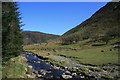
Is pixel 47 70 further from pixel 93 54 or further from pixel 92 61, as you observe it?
pixel 93 54

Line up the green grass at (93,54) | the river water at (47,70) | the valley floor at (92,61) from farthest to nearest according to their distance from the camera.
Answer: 1. the green grass at (93,54)
2. the valley floor at (92,61)
3. the river water at (47,70)

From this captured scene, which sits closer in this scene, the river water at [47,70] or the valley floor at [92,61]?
the river water at [47,70]

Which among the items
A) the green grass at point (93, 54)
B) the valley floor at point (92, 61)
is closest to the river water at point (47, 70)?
the valley floor at point (92, 61)

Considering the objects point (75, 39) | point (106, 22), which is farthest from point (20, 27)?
point (106, 22)

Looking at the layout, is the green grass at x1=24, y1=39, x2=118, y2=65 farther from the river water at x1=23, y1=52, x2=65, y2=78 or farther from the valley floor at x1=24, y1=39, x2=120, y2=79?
the river water at x1=23, y1=52, x2=65, y2=78

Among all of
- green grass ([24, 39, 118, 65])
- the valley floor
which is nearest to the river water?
the valley floor

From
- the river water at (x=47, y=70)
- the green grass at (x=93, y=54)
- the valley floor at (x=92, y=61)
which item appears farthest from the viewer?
the green grass at (x=93, y=54)

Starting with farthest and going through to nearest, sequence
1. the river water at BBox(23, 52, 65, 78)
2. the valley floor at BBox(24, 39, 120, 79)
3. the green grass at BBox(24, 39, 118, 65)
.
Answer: the green grass at BBox(24, 39, 118, 65)
the valley floor at BBox(24, 39, 120, 79)
the river water at BBox(23, 52, 65, 78)

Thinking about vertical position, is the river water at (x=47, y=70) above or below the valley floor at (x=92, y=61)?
below

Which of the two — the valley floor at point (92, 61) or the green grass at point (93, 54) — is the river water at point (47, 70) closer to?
the valley floor at point (92, 61)

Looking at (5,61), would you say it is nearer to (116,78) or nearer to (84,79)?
→ (84,79)

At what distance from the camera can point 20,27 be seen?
38250mm

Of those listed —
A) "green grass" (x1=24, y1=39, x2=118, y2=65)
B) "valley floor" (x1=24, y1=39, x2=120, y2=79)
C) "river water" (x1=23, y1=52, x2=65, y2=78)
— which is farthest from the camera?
"green grass" (x1=24, y1=39, x2=118, y2=65)

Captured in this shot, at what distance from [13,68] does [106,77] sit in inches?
583
